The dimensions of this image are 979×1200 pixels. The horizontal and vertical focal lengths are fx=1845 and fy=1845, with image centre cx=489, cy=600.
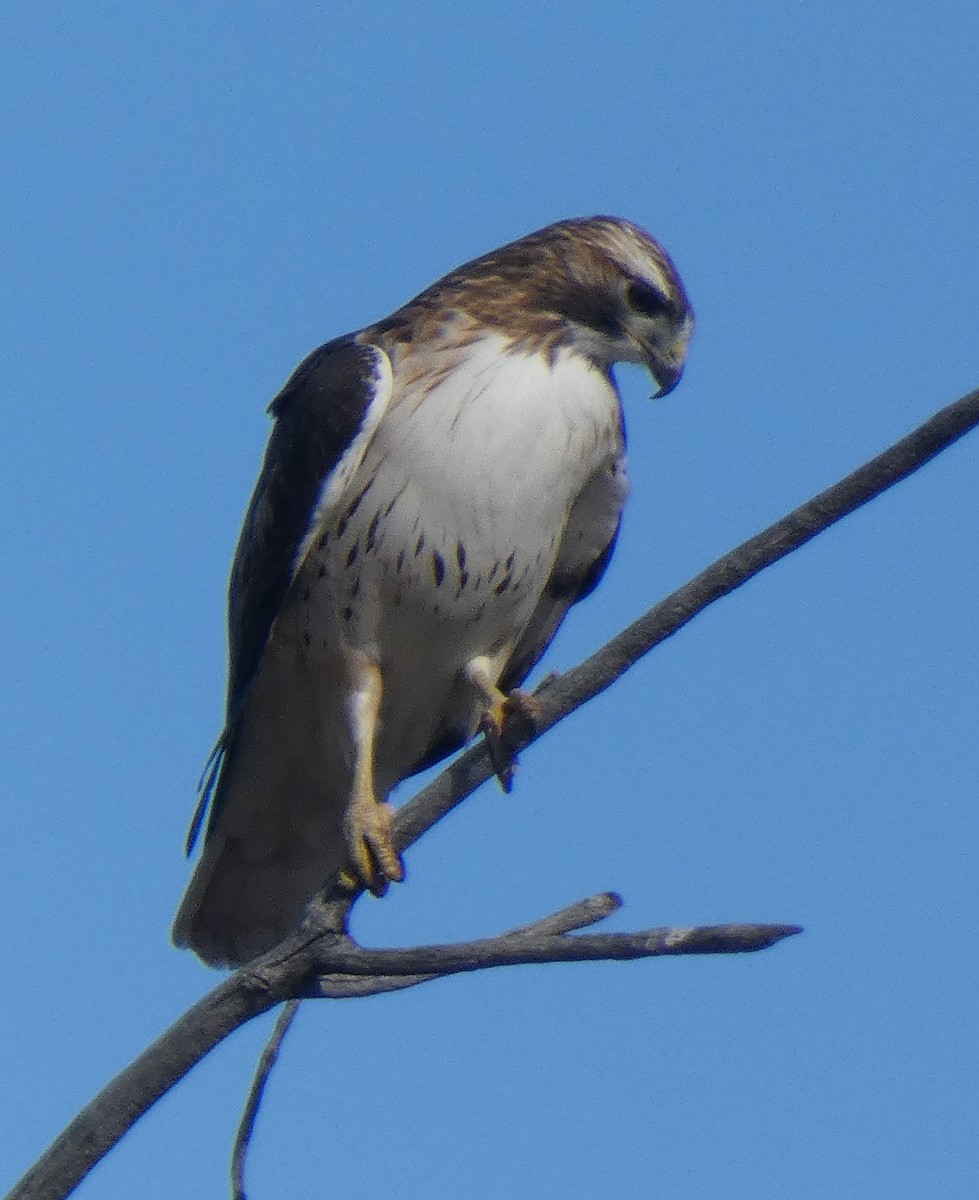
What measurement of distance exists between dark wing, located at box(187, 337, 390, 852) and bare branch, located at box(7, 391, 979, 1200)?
6.06ft

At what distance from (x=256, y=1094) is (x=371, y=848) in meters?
0.97

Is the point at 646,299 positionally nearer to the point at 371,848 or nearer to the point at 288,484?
the point at 288,484

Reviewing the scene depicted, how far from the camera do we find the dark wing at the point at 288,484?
5.23 meters

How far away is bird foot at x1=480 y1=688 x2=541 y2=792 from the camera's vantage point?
452 centimetres

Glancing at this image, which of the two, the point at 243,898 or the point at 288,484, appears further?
the point at 243,898

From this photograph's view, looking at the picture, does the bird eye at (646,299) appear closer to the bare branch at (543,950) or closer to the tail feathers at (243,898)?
the tail feathers at (243,898)

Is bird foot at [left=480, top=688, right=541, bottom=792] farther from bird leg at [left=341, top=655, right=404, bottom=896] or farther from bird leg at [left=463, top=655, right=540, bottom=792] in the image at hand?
bird leg at [left=341, top=655, right=404, bottom=896]

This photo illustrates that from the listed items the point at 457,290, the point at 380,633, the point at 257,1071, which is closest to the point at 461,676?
the point at 380,633

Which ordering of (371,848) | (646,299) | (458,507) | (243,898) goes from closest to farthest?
1. (371,848)
2. (458,507)
3. (646,299)
4. (243,898)

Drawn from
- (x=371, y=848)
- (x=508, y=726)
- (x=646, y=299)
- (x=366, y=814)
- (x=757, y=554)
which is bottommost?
(x=757, y=554)

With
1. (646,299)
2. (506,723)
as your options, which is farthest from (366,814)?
(646,299)

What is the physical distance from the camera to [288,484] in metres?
5.35

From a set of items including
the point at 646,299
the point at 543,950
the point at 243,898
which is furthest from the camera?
the point at 243,898

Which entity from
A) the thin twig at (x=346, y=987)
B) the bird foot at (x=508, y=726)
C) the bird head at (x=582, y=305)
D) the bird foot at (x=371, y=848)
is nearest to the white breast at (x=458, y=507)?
the bird head at (x=582, y=305)
